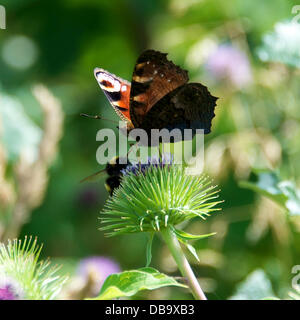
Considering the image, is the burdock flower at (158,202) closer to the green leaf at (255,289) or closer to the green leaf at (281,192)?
the green leaf at (281,192)

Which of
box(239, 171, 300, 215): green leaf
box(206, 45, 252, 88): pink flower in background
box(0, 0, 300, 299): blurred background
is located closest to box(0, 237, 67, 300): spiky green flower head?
box(0, 0, 300, 299): blurred background

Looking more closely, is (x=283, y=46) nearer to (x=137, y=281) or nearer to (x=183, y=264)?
(x=183, y=264)

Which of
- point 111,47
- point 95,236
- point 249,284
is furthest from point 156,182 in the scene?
point 111,47

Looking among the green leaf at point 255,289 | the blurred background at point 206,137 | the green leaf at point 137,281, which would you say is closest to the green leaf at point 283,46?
the blurred background at point 206,137

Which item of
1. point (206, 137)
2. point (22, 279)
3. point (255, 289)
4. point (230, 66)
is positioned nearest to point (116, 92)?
point (22, 279)

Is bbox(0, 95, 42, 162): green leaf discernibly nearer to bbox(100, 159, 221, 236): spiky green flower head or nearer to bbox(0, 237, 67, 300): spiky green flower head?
bbox(100, 159, 221, 236): spiky green flower head

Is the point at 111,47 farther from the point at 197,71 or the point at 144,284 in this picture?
the point at 144,284
